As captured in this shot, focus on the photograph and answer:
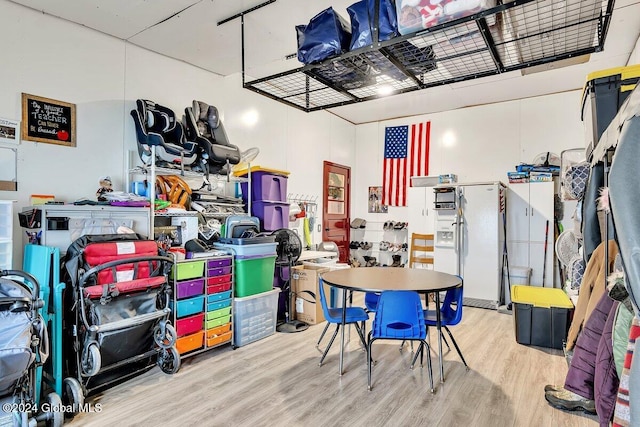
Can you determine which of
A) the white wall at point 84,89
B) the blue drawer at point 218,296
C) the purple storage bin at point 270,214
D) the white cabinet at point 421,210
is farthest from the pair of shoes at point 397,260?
the blue drawer at point 218,296

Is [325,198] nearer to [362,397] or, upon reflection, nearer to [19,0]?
[362,397]

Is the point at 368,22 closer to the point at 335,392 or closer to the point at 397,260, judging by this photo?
the point at 335,392

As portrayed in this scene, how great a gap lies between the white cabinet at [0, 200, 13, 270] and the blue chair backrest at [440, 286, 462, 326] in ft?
11.1

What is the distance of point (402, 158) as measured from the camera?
725 cm

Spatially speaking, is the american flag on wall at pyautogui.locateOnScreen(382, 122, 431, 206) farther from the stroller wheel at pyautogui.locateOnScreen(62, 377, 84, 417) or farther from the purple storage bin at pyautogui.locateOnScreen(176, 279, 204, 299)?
the stroller wheel at pyautogui.locateOnScreen(62, 377, 84, 417)

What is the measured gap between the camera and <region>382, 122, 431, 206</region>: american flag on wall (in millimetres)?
7012

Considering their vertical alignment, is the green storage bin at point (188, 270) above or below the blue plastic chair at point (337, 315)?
above

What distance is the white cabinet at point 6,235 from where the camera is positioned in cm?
274

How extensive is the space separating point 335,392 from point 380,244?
15.5ft

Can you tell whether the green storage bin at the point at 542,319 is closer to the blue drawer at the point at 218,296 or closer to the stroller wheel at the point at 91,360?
the blue drawer at the point at 218,296

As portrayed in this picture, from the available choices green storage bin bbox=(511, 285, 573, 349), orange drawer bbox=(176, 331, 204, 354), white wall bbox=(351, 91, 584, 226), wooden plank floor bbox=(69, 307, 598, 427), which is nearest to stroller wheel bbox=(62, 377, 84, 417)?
wooden plank floor bbox=(69, 307, 598, 427)

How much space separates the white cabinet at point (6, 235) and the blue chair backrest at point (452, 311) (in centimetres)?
337

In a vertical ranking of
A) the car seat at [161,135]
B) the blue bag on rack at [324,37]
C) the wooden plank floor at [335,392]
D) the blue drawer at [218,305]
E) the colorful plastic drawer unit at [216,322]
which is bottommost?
the wooden plank floor at [335,392]

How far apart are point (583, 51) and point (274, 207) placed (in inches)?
132
